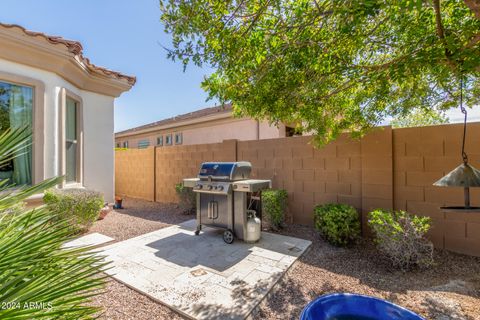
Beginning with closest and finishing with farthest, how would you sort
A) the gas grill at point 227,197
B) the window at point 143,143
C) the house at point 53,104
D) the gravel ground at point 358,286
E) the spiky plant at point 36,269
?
1. the spiky plant at point 36,269
2. the gravel ground at point 358,286
3. the gas grill at point 227,197
4. the house at point 53,104
5. the window at point 143,143

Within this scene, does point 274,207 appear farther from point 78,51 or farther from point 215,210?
point 78,51

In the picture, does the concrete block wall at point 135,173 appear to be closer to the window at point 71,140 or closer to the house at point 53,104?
the house at point 53,104

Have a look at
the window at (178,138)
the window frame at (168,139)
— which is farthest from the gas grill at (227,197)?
the window frame at (168,139)

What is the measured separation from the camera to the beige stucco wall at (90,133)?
6.08 meters

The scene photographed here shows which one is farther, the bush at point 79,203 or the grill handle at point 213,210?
the grill handle at point 213,210

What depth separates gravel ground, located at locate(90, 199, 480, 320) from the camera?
9.81ft

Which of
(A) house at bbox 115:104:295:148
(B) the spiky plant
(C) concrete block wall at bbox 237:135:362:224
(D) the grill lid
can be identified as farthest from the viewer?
(A) house at bbox 115:104:295:148

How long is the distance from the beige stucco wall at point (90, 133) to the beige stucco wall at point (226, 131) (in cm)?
544

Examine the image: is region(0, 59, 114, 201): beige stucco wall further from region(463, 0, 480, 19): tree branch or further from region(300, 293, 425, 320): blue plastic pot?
region(463, 0, 480, 19): tree branch

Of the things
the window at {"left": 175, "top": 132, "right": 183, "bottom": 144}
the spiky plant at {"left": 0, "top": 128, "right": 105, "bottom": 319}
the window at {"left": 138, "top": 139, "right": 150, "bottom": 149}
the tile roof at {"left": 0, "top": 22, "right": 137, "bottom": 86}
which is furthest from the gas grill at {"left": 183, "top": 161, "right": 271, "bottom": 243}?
the window at {"left": 138, "top": 139, "right": 150, "bottom": 149}

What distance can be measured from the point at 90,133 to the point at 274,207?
6.73 meters

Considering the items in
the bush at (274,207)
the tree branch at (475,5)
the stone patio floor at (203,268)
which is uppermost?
the tree branch at (475,5)

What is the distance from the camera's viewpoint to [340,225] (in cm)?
492

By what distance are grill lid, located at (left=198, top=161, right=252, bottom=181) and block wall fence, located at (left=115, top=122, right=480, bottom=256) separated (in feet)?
5.47
